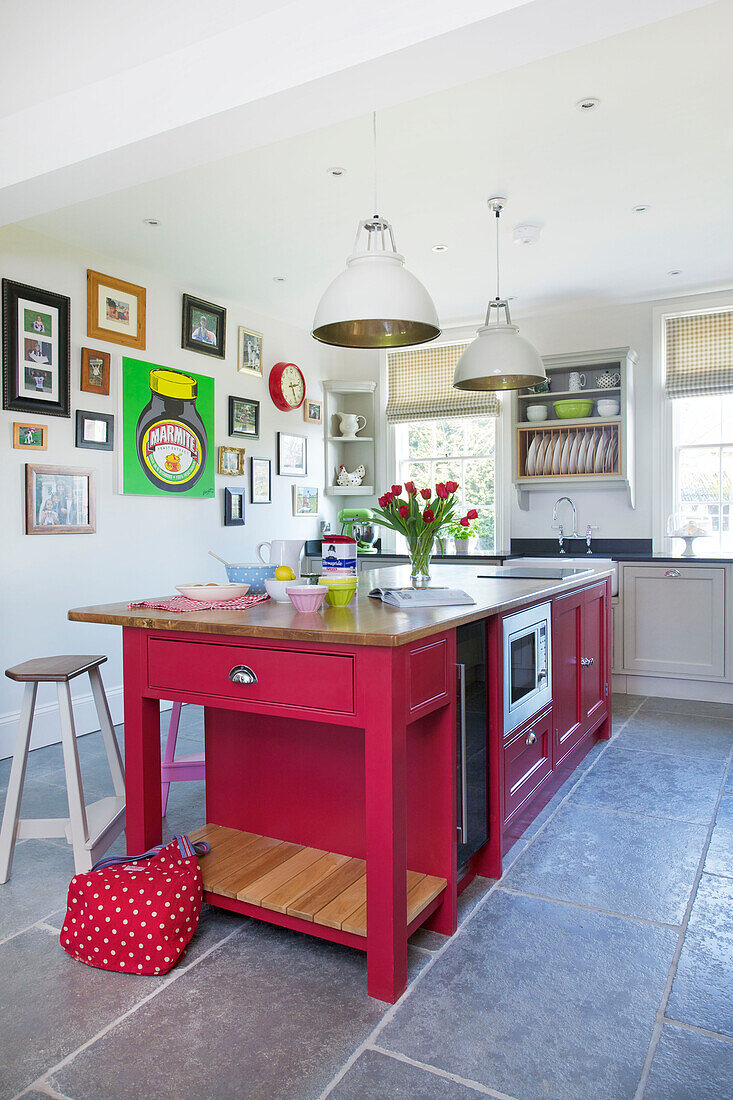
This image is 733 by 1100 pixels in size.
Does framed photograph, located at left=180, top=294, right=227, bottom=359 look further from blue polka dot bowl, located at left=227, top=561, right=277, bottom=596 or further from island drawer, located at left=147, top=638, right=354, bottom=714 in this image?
island drawer, located at left=147, top=638, right=354, bottom=714

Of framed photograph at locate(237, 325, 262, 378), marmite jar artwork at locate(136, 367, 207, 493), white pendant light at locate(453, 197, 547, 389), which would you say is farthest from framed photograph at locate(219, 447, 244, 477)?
white pendant light at locate(453, 197, 547, 389)

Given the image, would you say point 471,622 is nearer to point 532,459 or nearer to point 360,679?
point 360,679

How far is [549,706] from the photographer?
2.89 m

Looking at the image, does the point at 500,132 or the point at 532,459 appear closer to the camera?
the point at 500,132

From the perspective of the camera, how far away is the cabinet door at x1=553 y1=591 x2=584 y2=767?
299 centimetres

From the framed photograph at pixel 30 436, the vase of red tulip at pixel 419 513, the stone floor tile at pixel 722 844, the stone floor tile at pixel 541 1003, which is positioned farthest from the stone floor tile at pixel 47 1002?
the framed photograph at pixel 30 436

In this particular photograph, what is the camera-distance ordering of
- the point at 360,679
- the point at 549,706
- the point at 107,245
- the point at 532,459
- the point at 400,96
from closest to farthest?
the point at 360,679 → the point at 400,96 → the point at 549,706 → the point at 107,245 → the point at 532,459

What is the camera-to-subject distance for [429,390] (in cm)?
618

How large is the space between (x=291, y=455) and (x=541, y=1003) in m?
4.63

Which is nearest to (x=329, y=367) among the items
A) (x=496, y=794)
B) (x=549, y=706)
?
(x=549, y=706)

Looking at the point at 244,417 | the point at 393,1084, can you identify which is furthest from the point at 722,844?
the point at 244,417

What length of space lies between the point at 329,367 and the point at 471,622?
4628 millimetres

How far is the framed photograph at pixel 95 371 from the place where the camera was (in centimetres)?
416

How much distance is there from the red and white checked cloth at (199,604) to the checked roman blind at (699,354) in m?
4.00
